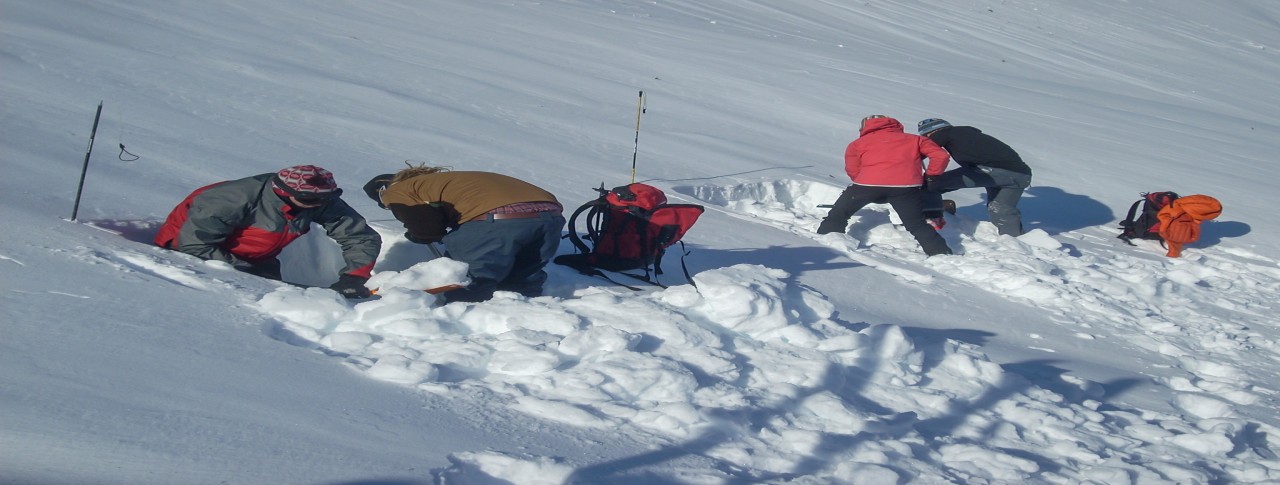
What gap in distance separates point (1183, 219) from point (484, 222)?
608 centimetres

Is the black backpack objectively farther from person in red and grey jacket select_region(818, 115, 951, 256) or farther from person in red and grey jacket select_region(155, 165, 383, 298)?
person in red and grey jacket select_region(155, 165, 383, 298)

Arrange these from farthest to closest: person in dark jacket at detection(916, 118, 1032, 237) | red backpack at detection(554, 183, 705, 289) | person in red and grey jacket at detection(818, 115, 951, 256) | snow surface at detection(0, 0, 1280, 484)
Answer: person in dark jacket at detection(916, 118, 1032, 237), person in red and grey jacket at detection(818, 115, 951, 256), red backpack at detection(554, 183, 705, 289), snow surface at detection(0, 0, 1280, 484)

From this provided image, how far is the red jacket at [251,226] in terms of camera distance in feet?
14.8

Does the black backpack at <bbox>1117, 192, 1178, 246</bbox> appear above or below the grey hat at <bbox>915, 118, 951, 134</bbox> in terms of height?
below

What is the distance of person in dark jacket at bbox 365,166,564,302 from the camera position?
4770 millimetres

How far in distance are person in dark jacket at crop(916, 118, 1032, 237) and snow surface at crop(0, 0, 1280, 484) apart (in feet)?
0.59

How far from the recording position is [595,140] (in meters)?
8.94

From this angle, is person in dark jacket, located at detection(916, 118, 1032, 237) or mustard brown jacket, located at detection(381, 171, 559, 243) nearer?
mustard brown jacket, located at detection(381, 171, 559, 243)

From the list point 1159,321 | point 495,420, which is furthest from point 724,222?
point 495,420

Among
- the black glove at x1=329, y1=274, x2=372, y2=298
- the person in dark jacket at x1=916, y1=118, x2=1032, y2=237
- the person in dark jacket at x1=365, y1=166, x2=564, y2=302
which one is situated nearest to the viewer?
the black glove at x1=329, y1=274, x2=372, y2=298

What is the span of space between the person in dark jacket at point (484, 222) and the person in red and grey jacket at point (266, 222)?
0.87 ft

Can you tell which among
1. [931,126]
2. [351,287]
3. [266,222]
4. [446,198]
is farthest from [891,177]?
[266,222]

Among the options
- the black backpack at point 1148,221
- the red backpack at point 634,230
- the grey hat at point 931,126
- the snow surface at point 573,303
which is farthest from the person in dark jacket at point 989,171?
the red backpack at point 634,230

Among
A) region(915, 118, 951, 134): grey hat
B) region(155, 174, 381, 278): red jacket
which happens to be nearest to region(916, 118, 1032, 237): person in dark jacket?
region(915, 118, 951, 134): grey hat
